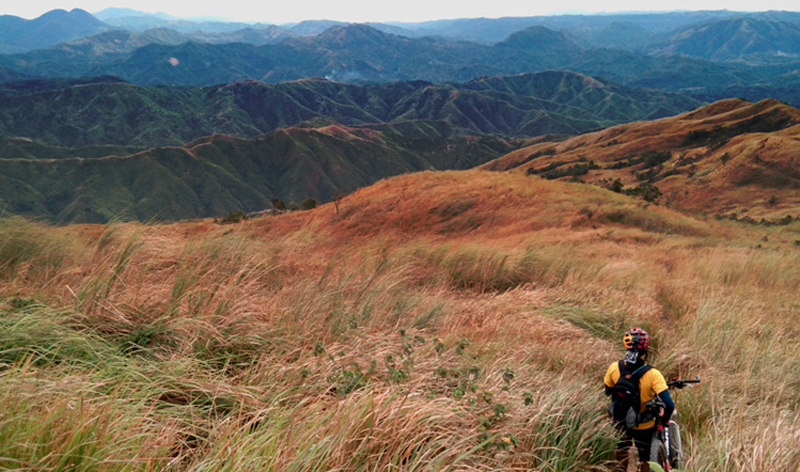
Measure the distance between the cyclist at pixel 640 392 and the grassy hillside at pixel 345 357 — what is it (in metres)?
0.22

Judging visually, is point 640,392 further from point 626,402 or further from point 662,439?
point 662,439

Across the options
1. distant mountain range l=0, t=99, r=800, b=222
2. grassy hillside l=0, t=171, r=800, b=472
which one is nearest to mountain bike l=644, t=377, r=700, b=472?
grassy hillside l=0, t=171, r=800, b=472

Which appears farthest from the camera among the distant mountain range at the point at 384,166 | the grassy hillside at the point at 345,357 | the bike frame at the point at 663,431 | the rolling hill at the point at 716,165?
the distant mountain range at the point at 384,166

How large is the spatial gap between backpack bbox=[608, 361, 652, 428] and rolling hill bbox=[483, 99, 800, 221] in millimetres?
24620

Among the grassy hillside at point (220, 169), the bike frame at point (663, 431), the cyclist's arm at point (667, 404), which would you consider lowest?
the grassy hillside at point (220, 169)

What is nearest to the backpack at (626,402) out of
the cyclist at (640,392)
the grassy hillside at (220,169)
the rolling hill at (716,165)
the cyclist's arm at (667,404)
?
the cyclist at (640,392)

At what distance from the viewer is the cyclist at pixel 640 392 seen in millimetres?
3533

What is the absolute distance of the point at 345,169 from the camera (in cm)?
15988

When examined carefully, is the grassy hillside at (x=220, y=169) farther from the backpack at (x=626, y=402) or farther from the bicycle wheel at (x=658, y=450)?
the bicycle wheel at (x=658, y=450)

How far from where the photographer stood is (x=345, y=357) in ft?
11.2

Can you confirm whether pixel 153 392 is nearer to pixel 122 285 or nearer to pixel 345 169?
pixel 122 285

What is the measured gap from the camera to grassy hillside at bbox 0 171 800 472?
89.1 inches

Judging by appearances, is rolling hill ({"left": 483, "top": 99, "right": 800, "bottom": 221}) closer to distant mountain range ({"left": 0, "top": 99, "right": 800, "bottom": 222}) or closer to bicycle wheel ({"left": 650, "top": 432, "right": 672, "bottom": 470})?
distant mountain range ({"left": 0, "top": 99, "right": 800, "bottom": 222})

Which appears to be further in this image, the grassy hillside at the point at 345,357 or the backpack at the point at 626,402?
the backpack at the point at 626,402
